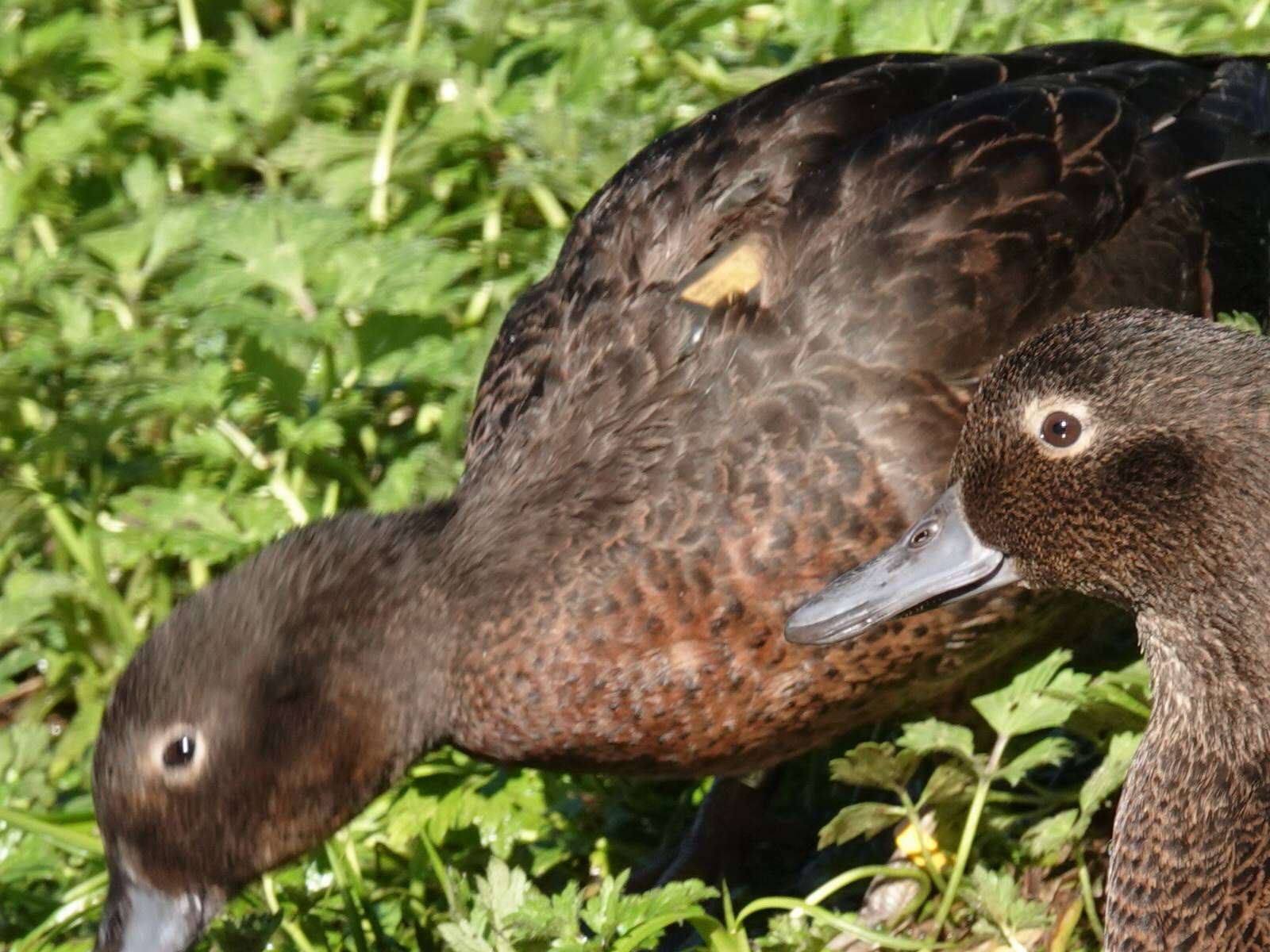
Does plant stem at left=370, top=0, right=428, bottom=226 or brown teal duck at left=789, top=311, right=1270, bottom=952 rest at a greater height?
brown teal duck at left=789, top=311, right=1270, bottom=952

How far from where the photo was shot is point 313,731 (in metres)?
3.77

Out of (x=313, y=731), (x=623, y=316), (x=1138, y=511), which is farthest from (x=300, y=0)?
(x=1138, y=511)

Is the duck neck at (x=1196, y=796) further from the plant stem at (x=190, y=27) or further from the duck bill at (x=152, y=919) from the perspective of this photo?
the plant stem at (x=190, y=27)

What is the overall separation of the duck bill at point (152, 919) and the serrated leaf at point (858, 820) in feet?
3.75

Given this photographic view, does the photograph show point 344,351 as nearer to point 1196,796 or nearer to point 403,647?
point 403,647

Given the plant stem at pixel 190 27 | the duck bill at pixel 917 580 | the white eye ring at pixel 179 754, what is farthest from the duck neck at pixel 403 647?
the plant stem at pixel 190 27

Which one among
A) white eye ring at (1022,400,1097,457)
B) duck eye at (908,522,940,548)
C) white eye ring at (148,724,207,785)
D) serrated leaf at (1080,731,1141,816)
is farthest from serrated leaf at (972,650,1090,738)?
white eye ring at (148,724,207,785)

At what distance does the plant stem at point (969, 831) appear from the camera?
397cm

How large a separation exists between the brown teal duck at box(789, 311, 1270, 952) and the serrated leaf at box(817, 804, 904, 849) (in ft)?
1.54

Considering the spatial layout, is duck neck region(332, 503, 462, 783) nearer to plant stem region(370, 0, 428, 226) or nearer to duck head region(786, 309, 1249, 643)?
duck head region(786, 309, 1249, 643)

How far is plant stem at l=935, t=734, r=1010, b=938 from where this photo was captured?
156 inches

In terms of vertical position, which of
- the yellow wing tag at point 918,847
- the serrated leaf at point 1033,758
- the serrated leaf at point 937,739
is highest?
the serrated leaf at point 937,739

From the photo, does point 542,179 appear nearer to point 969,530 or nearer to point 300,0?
point 300,0

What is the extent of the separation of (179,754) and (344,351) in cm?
180
